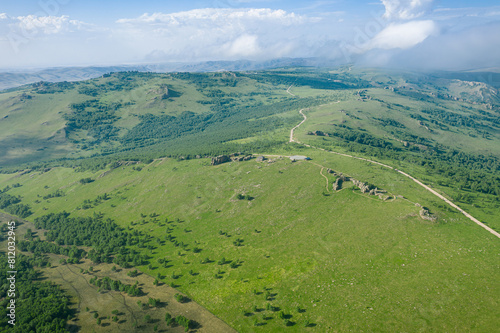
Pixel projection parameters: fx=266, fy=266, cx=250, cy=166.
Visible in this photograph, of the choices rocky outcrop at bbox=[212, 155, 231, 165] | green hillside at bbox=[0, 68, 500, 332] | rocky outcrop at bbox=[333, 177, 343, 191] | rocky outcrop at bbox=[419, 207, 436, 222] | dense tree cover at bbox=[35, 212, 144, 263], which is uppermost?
rocky outcrop at bbox=[212, 155, 231, 165]

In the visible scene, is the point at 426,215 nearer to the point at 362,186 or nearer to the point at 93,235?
the point at 362,186

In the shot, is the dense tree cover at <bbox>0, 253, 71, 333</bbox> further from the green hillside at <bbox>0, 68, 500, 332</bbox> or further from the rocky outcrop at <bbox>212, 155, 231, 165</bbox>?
the rocky outcrop at <bbox>212, 155, 231, 165</bbox>

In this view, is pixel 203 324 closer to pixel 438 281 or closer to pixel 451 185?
pixel 438 281

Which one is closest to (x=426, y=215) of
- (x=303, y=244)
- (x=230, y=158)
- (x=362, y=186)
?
(x=362, y=186)

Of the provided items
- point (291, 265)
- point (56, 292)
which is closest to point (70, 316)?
point (56, 292)

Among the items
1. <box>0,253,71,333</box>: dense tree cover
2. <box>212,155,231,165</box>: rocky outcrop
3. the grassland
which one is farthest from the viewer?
<box>212,155,231,165</box>: rocky outcrop

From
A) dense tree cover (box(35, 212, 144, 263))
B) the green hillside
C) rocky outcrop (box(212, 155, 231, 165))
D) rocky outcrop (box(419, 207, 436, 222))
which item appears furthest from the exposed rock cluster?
rocky outcrop (box(419, 207, 436, 222))

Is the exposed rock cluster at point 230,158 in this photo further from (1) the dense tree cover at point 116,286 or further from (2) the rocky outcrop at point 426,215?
(2) the rocky outcrop at point 426,215

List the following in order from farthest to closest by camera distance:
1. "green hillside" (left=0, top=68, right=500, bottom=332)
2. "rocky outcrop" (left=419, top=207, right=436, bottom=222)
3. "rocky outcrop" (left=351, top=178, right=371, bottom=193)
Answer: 1. "rocky outcrop" (left=351, top=178, right=371, bottom=193)
2. "rocky outcrop" (left=419, top=207, right=436, bottom=222)
3. "green hillside" (left=0, top=68, right=500, bottom=332)
